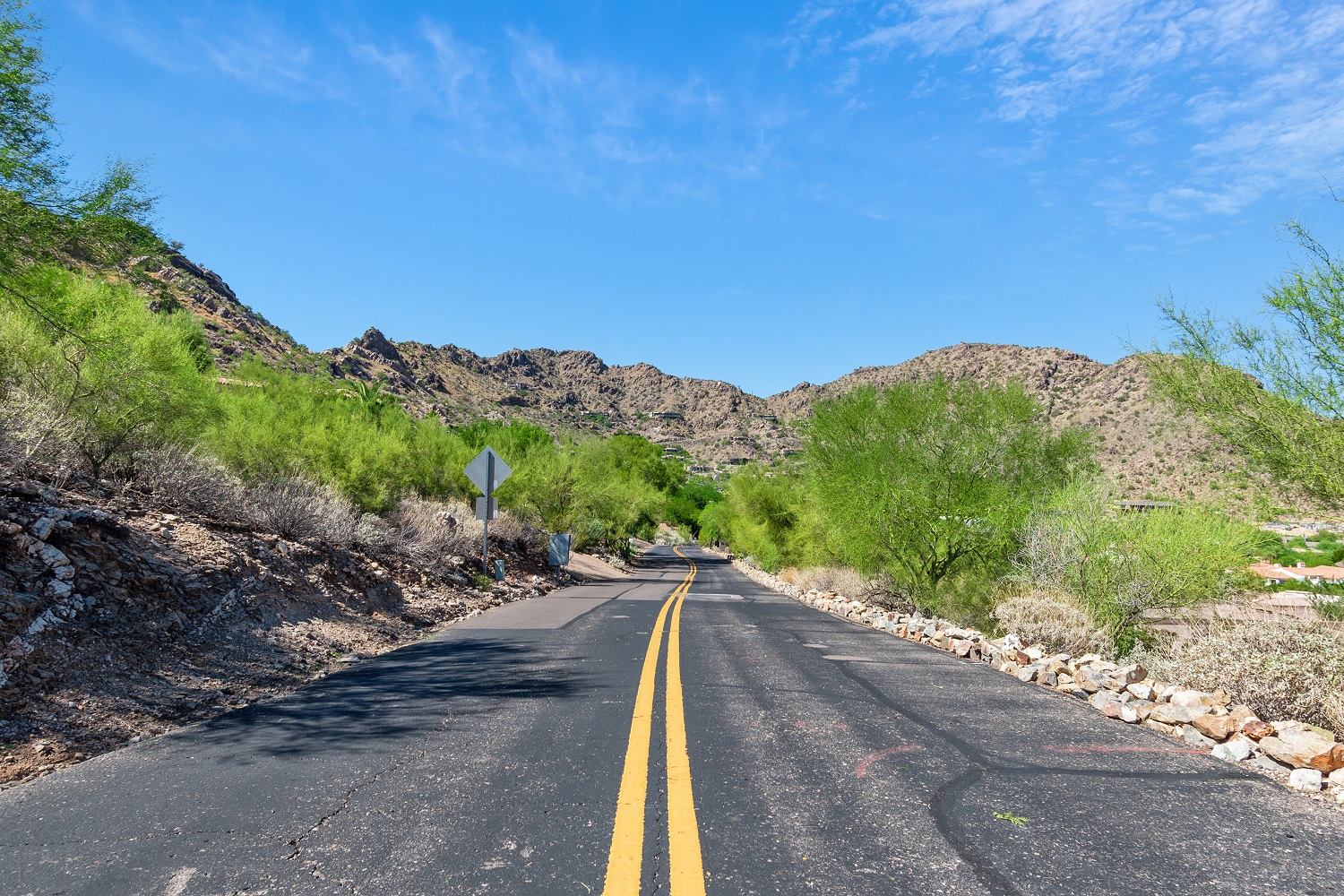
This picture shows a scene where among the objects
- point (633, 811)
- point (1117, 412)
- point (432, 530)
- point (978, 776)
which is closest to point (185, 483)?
point (432, 530)

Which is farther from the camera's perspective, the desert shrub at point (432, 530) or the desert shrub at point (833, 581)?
the desert shrub at point (833, 581)

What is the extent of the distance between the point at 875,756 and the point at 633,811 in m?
1.90

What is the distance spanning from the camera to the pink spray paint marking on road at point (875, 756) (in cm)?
462

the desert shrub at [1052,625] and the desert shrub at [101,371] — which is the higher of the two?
the desert shrub at [101,371]

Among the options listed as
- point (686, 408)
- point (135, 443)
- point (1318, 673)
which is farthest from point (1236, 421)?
point (686, 408)

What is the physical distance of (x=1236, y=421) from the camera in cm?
992

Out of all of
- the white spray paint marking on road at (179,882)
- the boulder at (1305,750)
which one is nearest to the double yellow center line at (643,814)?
the white spray paint marking on road at (179,882)

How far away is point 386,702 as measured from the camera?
634 cm

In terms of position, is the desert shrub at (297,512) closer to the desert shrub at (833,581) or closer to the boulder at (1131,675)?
the boulder at (1131,675)

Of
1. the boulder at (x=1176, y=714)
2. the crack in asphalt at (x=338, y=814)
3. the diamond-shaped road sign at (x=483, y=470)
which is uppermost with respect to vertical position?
the diamond-shaped road sign at (x=483, y=470)

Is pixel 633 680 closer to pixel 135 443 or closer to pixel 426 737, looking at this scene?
pixel 426 737

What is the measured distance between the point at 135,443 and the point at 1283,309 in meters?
15.8

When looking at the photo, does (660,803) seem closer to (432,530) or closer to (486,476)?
(486,476)

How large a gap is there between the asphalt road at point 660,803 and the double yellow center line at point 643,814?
2cm
